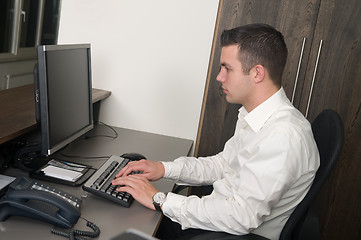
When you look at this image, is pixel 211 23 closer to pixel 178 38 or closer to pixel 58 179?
pixel 178 38

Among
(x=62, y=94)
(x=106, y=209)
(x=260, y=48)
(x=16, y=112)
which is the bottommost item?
(x=106, y=209)

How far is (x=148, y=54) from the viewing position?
2.30 meters

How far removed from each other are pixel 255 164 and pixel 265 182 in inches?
2.6

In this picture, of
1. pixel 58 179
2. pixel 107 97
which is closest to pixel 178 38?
pixel 107 97

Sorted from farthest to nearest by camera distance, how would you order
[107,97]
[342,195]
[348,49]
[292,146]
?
1. [107,97]
2. [342,195]
3. [348,49]
4. [292,146]

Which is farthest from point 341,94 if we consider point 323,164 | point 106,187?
point 106,187

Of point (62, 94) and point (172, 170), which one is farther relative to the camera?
point (172, 170)

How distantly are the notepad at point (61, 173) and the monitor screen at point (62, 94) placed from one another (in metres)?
0.09

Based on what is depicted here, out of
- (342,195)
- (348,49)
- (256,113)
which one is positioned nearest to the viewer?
(256,113)

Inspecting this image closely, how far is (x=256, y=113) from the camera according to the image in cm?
139

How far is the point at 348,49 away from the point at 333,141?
99 centimetres

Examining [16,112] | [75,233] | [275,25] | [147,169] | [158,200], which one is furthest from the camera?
[275,25]

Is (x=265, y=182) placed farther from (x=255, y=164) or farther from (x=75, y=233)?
(x=75, y=233)

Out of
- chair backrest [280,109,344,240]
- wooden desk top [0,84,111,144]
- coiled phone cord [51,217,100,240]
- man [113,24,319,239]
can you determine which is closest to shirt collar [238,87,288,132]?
man [113,24,319,239]
